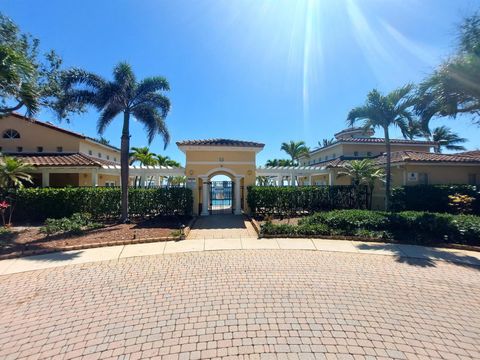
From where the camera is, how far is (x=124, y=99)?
517 inches

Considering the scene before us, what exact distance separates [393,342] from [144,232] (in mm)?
9511

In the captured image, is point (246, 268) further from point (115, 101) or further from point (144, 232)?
point (115, 101)

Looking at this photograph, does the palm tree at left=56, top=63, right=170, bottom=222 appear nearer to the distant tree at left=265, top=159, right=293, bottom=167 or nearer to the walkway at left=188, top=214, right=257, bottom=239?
the walkway at left=188, top=214, right=257, bottom=239

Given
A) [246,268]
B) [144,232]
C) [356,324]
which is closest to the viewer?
[356,324]

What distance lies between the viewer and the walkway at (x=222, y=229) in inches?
412

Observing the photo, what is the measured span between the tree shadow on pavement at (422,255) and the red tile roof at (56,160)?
663 inches

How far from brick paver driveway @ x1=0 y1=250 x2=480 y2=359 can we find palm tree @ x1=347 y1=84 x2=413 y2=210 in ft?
32.1

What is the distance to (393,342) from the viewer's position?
11.9 feet

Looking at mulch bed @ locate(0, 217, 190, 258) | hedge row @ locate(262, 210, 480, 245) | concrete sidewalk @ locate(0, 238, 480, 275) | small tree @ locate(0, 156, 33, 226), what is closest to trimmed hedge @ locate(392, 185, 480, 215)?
hedge row @ locate(262, 210, 480, 245)

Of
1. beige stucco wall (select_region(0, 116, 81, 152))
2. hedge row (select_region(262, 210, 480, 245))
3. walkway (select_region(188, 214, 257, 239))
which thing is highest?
beige stucco wall (select_region(0, 116, 81, 152))

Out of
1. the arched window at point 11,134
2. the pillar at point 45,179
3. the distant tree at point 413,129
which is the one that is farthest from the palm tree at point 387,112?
the arched window at point 11,134

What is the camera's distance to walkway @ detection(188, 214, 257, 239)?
1045cm

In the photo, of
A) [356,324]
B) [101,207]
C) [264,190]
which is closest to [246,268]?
[356,324]

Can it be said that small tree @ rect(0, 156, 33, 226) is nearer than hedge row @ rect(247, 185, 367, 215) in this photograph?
Yes
